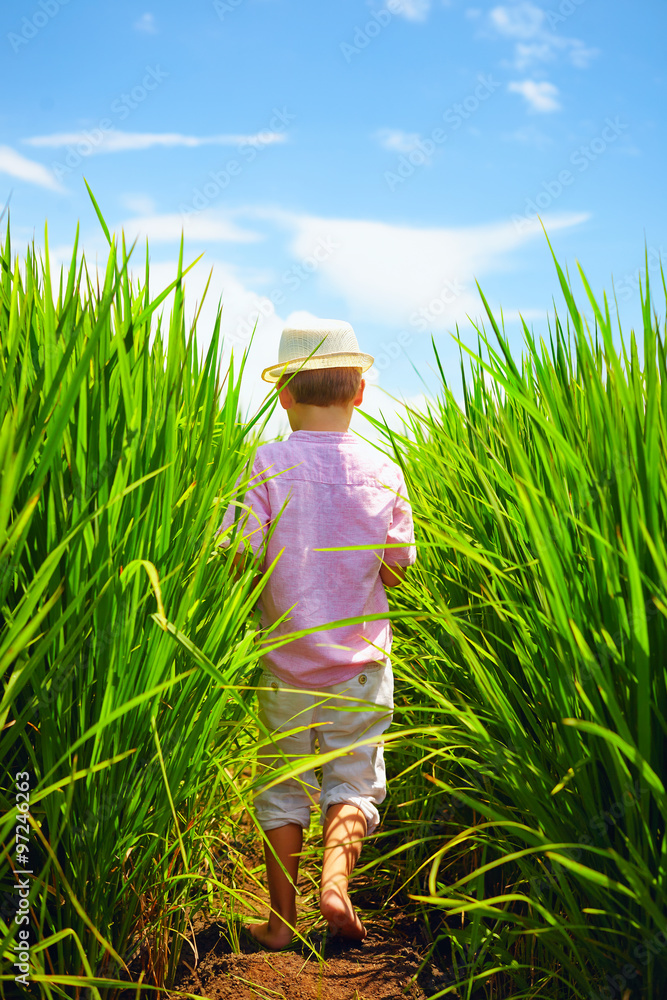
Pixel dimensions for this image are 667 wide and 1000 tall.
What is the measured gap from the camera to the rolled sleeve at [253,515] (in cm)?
159

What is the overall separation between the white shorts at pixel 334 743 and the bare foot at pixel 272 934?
0.69 feet

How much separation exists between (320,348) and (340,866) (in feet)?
4.29

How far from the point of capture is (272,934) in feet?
5.13

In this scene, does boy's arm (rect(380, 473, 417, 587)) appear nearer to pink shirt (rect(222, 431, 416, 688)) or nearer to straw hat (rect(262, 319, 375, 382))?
pink shirt (rect(222, 431, 416, 688))

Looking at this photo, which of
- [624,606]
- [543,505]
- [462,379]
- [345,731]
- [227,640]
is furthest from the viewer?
[462,379]

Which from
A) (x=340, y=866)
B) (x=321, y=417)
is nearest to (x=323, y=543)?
(x=321, y=417)

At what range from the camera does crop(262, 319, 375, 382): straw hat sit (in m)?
1.94

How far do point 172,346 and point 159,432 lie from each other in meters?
0.29

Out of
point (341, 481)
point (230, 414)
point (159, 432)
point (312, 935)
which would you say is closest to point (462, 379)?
point (341, 481)

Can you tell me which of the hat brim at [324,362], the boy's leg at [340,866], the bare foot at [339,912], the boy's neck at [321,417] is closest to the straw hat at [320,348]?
the hat brim at [324,362]

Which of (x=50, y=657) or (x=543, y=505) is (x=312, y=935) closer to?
(x=50, y=657)

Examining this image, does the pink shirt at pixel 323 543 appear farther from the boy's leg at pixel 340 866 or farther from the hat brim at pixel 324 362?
the boy's leg at pixel 340 866

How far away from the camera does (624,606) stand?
3.15 ft

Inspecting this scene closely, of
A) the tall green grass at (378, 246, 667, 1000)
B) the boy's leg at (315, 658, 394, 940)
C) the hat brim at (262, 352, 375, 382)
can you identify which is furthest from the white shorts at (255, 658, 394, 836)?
the hat brim at (262, 352, 375, 382)
